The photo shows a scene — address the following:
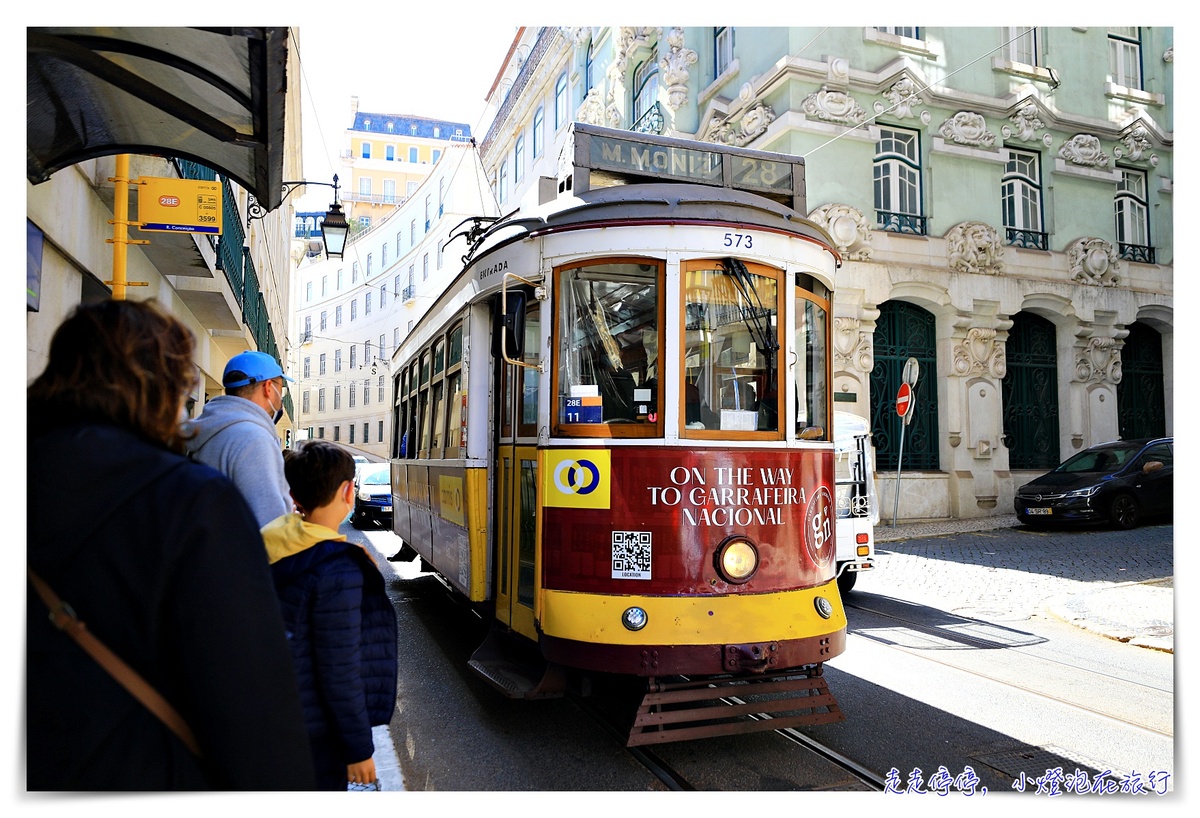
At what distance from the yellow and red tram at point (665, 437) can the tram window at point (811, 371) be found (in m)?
0.01

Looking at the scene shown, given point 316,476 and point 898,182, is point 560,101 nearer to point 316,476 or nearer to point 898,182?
point 898,182

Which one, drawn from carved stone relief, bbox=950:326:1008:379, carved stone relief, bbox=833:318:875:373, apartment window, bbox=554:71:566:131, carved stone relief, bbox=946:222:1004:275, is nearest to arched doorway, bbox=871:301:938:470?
carved stone relief, bbox=950:326:1008:379

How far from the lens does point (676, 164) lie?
538 centimetres

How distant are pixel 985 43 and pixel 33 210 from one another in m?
17.4

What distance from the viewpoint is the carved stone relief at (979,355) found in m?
16.4

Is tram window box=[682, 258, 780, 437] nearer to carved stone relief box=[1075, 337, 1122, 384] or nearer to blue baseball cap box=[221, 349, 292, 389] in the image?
blue baseball cap box=[221, 349, 292, 389]

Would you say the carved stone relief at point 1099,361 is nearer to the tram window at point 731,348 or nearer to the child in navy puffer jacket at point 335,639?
the tram window at point 731,348

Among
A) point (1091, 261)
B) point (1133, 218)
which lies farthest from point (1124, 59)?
point (1091, 261)

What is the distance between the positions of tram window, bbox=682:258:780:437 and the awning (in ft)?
7.71

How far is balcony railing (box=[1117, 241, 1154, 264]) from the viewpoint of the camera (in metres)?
17.7

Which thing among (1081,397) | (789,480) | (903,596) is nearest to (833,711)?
(789,480)

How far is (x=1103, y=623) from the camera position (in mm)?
7836

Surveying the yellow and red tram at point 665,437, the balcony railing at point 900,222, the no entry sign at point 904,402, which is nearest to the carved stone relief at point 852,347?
the no entry sign at point 904,402

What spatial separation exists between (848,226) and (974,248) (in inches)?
119
